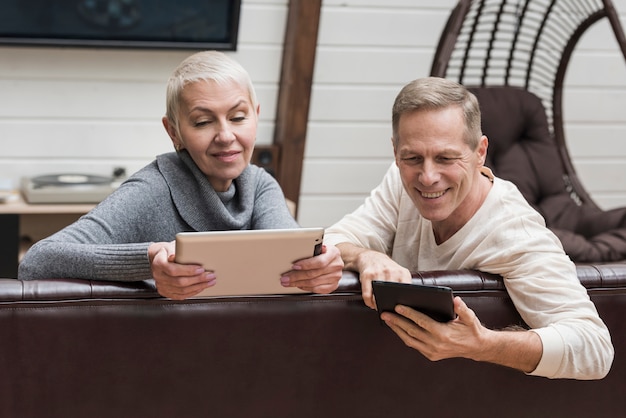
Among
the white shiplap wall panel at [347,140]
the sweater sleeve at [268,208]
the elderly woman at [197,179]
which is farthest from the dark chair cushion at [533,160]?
the elderly woman at [197,179]

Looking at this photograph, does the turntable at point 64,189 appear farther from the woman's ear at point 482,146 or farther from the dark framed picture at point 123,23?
the woman's ear at point 482,146

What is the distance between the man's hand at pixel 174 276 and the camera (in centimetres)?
181

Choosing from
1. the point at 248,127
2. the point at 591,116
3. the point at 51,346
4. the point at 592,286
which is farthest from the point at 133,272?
the point at 591,116

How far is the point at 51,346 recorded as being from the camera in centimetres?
184

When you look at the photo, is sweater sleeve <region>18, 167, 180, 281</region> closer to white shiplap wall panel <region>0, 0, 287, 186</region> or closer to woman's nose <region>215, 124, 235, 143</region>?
woman's nose <region>215, 124, 235, 143</region>

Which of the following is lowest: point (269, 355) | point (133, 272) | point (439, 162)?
point (269, 355)

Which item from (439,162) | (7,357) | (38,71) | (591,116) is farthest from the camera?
(591,116)

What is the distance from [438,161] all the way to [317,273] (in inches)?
16.5

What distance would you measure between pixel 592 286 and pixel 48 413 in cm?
116

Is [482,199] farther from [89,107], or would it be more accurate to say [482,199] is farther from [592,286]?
[89,107]

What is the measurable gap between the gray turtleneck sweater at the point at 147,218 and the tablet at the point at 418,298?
460mm

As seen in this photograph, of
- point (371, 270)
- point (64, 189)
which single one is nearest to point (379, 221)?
point (371, 270)

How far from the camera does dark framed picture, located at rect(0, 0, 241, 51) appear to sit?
12.6ft

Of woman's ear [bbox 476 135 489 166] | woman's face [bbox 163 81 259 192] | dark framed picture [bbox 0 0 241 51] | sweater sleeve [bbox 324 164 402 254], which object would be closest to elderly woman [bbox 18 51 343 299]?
woman's face [bbox 163 81 259 192]
